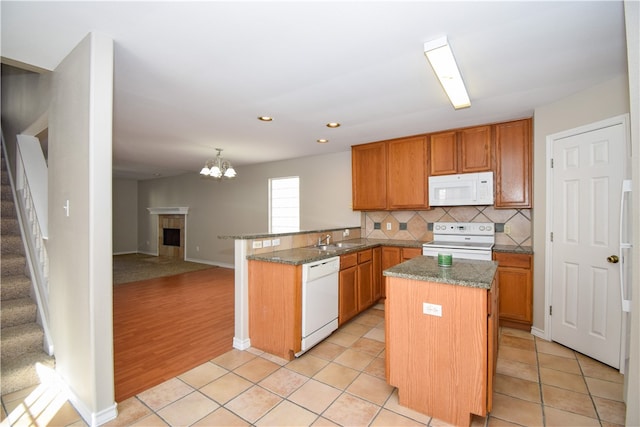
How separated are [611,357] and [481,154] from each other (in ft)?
7.47

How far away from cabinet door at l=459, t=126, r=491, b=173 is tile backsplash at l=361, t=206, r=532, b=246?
58 centimetres

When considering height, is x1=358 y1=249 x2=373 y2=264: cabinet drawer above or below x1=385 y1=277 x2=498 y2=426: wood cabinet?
above

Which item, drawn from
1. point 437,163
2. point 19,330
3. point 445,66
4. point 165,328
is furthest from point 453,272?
point 19,330

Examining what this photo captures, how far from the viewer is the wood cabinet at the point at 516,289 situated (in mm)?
3096

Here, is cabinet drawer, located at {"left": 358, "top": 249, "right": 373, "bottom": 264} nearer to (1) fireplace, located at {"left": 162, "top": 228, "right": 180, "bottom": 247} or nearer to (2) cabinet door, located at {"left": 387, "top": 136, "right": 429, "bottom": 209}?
(2) cabinet door, located at {"left": 387, "top": 136, "right": 429, "bottom": 209}

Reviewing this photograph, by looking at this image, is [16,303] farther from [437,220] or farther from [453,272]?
[437,220]

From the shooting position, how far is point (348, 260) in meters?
3.28

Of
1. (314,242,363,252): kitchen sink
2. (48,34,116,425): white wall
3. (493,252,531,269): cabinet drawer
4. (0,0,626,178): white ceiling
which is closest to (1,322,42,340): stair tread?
(48,34,116,425): white wall

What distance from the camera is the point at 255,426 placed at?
1.74 metres

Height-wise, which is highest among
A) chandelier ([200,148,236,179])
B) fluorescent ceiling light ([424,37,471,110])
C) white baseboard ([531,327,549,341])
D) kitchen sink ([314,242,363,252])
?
fluorescent ceiling light ([424,37,471,110])

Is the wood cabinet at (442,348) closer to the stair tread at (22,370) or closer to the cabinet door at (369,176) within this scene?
the cabinet door at (369,176)

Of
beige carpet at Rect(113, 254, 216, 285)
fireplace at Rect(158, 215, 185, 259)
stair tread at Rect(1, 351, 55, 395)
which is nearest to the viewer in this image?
stair tread at Rect(1, 351, 55, 395)

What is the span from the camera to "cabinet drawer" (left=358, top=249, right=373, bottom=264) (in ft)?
11.6

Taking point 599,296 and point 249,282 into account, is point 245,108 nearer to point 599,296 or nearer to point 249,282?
Answer: point 249,282
